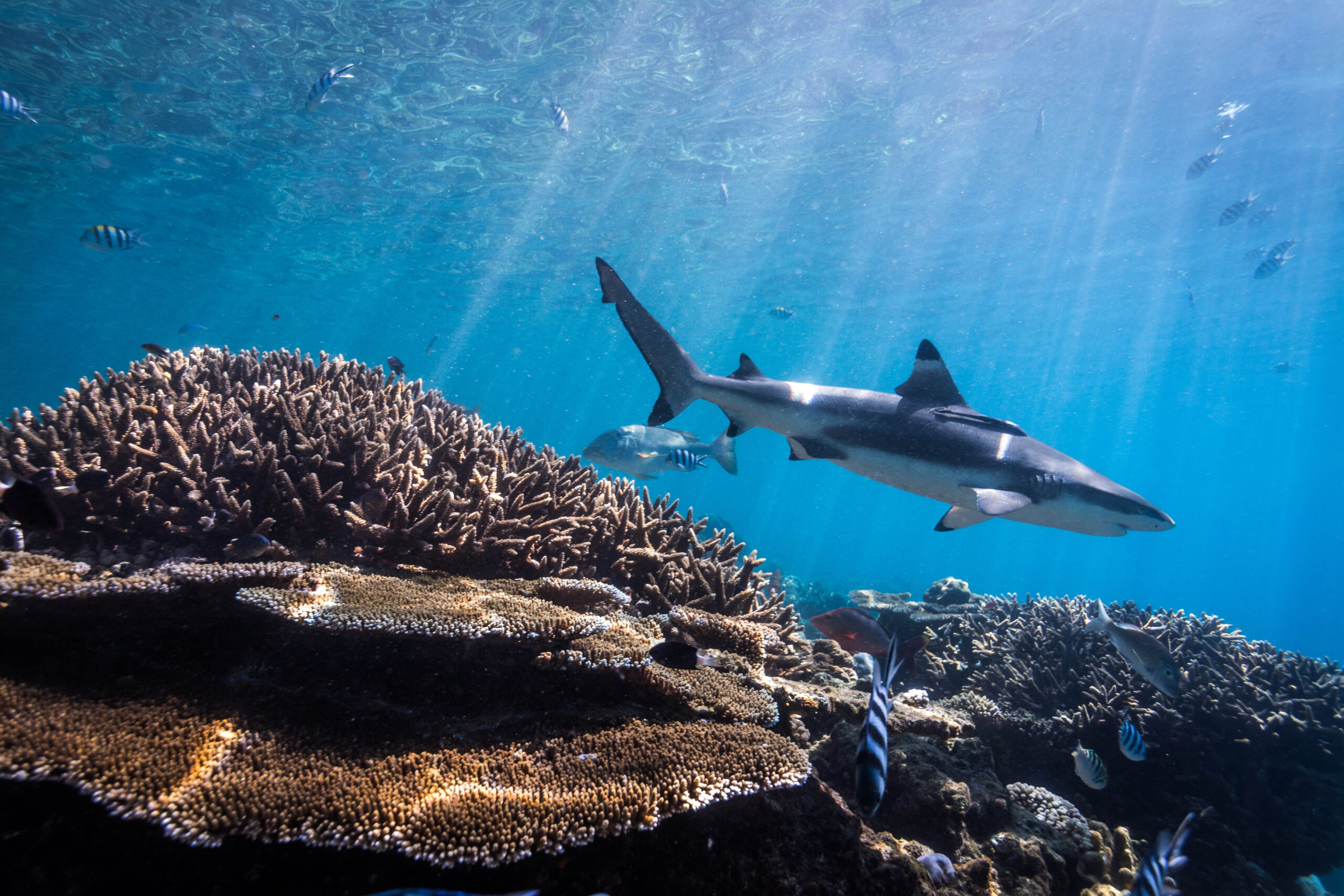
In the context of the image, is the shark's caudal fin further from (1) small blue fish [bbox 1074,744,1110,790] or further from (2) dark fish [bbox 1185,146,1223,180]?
(2) dark fish [bbox 1185,146,1223,180]

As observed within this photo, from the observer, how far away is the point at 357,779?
2.07 metres

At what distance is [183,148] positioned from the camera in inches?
818

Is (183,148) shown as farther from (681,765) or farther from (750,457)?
(750,457)

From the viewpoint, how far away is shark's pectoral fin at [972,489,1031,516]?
12.9 feet

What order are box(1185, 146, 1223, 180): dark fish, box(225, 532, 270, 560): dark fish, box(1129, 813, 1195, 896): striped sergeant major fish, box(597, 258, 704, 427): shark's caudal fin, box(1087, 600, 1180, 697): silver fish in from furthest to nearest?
1. box(1185, 146, 1223, 180): dark fish
2. box(1087, 600, 1180, 697): silver fish
3. box(597, 258, 704, 427): shark's caudal fin
4. box(225, 532, 270, 560): dark fish
5. box(1129, 813, 1195, 896): striped sergeant major fish

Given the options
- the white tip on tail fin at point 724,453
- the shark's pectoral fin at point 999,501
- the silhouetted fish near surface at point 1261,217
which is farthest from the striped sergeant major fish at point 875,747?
the silhouetted fish near surface at point 1261,217

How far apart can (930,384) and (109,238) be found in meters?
11.5

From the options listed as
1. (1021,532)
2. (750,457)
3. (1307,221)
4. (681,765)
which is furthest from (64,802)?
(1021,532)

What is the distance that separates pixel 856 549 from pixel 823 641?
112417mm

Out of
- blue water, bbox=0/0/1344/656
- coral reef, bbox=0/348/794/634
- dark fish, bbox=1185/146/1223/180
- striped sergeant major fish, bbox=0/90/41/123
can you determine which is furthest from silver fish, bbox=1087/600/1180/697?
dark fish, bbox=1185/146/1223/180

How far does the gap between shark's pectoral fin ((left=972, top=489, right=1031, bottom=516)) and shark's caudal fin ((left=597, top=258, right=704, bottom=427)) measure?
2400 mm

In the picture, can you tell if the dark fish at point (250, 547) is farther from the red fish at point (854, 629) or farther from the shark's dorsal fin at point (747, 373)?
the red fish at point (854, 629)

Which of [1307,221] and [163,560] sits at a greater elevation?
[1307,221]

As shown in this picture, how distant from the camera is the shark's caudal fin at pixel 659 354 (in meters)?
3.87
